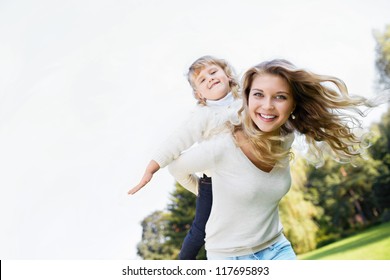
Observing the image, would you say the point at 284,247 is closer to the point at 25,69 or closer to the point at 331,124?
A: the point at 331,124

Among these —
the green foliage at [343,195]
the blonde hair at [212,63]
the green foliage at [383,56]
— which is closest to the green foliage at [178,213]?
the green foliage at [343,195]

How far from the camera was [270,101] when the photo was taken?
77.3 inches

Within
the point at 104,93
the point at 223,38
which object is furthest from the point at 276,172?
the point at 104,93

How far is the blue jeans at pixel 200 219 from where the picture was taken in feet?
7.36

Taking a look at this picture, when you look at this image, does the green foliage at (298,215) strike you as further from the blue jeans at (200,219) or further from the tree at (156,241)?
the blue jeans at (200,219)

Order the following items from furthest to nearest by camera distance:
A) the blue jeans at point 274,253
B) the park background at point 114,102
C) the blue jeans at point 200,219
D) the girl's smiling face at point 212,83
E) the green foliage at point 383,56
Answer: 1. the green foliage at point 383,56
2. the park background at point 114,102
3. the girl's smiling face at point 212,83
4. the blue jeans at point 200,219
5. the blue jeans at point 274,253

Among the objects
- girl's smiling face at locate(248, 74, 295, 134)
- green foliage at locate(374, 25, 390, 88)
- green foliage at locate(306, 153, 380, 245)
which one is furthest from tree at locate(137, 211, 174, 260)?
girl's smiling face at locate(248, 74, 295, 134)

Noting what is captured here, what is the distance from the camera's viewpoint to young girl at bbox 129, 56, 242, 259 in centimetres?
204

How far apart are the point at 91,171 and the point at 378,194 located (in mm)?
5883

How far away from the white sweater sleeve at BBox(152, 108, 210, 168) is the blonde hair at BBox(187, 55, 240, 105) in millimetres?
193

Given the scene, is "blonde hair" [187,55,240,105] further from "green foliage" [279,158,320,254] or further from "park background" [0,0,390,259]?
"green foliage" [279,158,320,254]

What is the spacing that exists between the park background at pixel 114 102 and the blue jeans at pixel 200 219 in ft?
20.5

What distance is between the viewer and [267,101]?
1953 millimetres

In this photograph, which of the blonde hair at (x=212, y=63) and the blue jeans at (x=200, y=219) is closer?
the blue jeans at (x=200, y=219)
